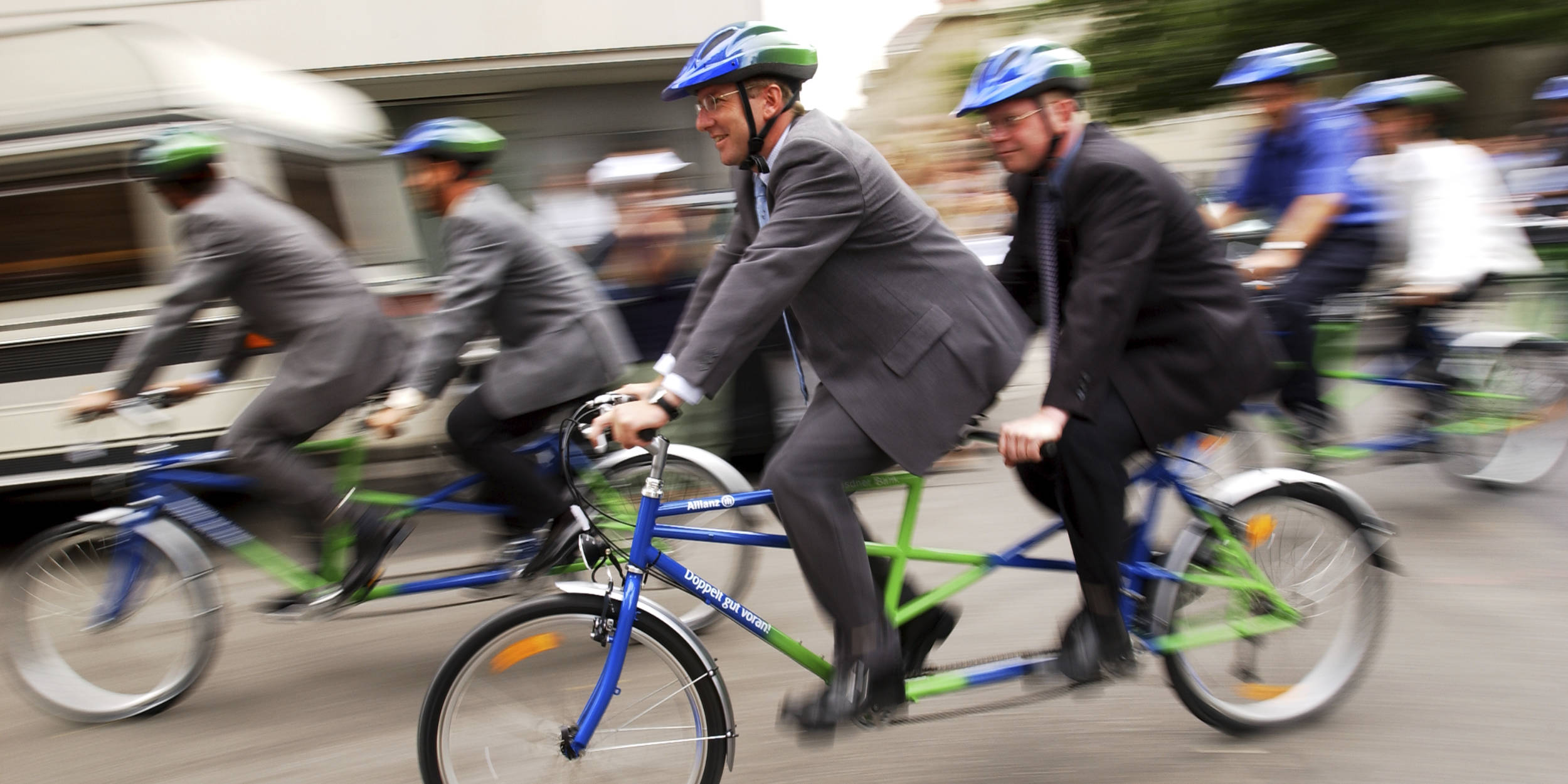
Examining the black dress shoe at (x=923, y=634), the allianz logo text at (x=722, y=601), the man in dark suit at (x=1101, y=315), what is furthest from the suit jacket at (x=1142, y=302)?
the allianz logo text at (x=722, y=601)

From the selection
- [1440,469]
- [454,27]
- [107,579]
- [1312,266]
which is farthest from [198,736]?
[454,27]

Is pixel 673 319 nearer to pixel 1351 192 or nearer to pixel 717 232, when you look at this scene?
pixel 717 232

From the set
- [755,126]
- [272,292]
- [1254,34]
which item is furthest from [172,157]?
[1254,34]

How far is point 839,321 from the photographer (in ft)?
9.63

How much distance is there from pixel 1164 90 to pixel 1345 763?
1582cm

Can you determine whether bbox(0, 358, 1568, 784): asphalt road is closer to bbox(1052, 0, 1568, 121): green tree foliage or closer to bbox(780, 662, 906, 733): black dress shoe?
bbox(780, 662, 906, 733): black dress shoe

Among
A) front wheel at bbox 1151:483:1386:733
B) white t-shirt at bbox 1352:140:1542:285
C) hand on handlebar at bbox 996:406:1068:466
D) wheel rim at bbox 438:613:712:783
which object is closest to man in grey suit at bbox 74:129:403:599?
wheel rim at bbox 438:613:712:783

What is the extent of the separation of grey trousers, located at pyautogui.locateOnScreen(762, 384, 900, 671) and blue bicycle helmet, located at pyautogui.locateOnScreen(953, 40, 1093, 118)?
80 cm

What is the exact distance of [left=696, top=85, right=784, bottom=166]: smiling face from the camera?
284 cm

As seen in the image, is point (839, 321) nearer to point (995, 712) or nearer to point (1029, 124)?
point (1029, 124)

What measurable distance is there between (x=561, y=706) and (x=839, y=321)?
1106 mm

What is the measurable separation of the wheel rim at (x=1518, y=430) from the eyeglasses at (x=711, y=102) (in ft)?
14.0

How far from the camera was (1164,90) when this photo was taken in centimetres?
1764

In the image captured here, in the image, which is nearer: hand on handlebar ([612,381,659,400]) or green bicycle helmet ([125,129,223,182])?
hand on handlebar ([612,381,659,400])
